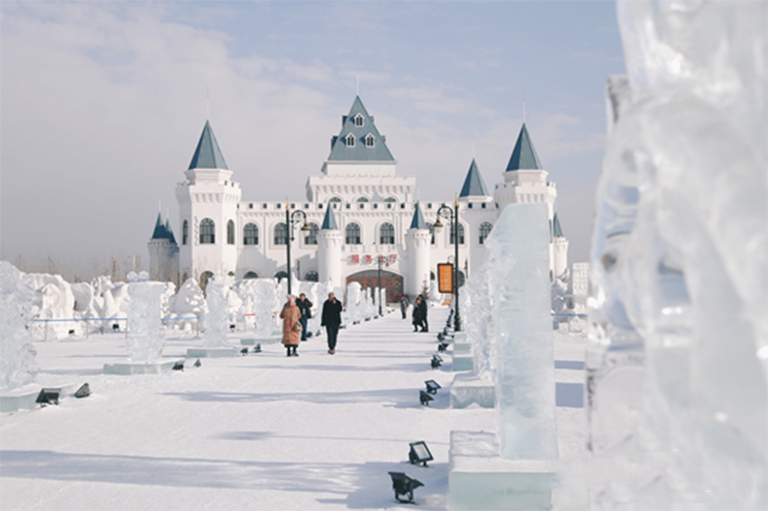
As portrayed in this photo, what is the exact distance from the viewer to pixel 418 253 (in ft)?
174

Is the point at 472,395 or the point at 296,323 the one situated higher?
the point at 296,323

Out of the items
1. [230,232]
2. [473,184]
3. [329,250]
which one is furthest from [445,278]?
[473,184]

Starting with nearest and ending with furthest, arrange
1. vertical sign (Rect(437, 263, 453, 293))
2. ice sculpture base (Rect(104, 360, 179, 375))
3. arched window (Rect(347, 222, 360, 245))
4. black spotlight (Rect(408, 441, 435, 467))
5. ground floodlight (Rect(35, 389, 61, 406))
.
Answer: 1. black spotlight (Rect(408, 441, 435, 467))
2. ground floodlight (Rect(35, 389, 61, 406))
3. ice sculpture base (Rect(104, 360, 179, 375))
4. vertical sign (Rect(437, 263, 453, 293))
5. arched window (Rect(347, 222, 360, 245))

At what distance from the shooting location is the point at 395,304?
5384 centimetres

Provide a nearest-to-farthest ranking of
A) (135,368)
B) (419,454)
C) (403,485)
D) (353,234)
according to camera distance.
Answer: (403,485), (419,454), (135,368), (353,234)

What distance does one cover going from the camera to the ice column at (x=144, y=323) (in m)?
10.8

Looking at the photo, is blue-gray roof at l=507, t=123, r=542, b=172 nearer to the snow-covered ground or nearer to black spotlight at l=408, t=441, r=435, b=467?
the snow-covered ground

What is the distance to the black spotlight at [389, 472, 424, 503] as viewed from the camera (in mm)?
4148

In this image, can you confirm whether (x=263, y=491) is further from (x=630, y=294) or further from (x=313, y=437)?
(x=630, y=294)

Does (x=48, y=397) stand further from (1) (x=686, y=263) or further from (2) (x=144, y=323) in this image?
(1) (x=686, y=263)

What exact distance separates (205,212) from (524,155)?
25562 millimetres

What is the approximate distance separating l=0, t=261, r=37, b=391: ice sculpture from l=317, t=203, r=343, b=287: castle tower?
43.8m

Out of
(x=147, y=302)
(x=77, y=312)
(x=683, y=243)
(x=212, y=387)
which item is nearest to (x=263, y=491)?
(x=683, y=243)

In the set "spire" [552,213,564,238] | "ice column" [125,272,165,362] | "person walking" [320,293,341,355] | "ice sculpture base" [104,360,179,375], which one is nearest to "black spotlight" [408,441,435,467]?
"ice sculpture base" [104,360,179,375]
